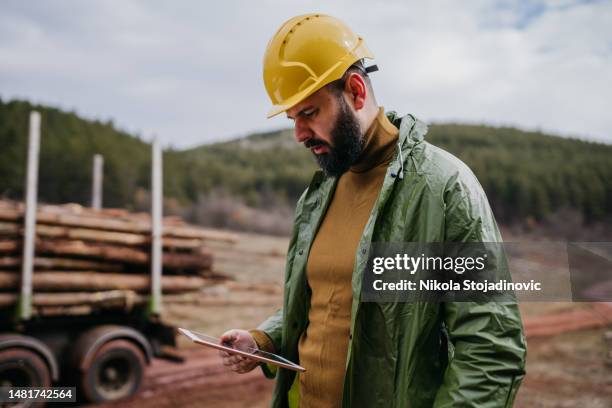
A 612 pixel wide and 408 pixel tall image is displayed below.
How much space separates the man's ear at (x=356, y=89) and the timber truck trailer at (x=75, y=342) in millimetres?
5376

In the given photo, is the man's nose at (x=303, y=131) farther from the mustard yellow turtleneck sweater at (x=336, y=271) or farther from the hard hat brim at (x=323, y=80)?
the mustard yellow turtleneck sweater at (x=336, y=271)

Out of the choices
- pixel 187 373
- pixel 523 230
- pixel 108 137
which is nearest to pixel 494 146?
pixel 523 230

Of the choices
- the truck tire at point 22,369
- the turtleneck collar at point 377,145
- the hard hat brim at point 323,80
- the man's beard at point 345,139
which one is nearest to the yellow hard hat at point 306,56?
the hard hat brim at point 323,80

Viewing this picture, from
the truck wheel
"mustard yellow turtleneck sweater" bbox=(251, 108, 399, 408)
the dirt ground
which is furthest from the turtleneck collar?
the dirt ground

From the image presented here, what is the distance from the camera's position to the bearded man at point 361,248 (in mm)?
1678

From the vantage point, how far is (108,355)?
671 cm

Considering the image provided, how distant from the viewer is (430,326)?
1.78m

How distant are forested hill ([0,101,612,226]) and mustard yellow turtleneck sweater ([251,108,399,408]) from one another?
22.1 metres

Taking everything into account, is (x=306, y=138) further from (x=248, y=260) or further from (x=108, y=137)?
(x=108, y=137)

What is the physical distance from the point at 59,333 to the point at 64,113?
39.5 metres

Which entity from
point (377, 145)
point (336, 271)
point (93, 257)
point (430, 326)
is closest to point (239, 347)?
point (336, 271)

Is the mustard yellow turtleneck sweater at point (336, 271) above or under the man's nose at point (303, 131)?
under

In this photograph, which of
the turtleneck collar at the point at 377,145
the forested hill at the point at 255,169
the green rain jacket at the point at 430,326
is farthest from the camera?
the forested hill at the point at 255,169

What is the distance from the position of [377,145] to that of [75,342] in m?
5.79
